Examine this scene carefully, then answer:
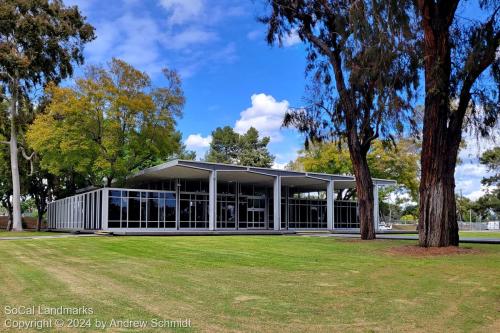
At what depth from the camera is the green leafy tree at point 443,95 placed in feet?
50.7

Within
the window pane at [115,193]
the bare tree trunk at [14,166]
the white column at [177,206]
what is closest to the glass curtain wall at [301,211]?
the white column at [177,206]

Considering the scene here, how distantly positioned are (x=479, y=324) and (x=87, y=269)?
27.6 feet

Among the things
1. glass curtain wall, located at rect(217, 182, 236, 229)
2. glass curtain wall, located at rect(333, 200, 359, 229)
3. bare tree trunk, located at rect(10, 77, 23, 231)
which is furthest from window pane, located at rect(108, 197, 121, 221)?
glass curtain wall, located at rect(333, 200, 359, 229)

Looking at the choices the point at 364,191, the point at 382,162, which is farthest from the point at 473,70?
the point at 382,162

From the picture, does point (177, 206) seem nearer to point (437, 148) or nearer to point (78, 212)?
point (78, 212)

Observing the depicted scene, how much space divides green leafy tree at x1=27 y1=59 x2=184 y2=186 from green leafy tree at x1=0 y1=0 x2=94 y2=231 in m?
4.69

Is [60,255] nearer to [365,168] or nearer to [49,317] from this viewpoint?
[49,317]

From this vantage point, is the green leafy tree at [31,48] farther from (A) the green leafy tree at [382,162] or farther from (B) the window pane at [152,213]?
(A) the green leafy tree at [382,162]

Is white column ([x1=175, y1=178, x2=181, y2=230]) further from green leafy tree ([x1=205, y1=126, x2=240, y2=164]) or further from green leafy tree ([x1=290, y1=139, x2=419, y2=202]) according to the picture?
green leafy tree ([x1=205, y1=126, x2=240, y2=164])

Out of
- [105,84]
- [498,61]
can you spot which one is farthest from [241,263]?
[105,84]

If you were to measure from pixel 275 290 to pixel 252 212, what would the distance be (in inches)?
1342

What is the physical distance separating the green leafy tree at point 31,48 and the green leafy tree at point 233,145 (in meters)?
35.5

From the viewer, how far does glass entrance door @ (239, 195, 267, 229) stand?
4173cm

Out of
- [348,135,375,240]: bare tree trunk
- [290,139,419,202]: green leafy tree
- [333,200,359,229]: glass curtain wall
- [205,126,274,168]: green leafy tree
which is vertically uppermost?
[205,126,274,168]: green leafy tree
